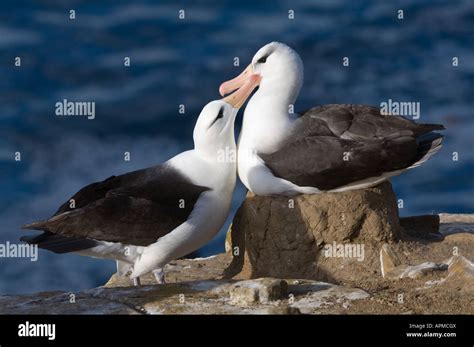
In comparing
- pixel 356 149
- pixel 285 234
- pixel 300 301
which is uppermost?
pixel 356 149

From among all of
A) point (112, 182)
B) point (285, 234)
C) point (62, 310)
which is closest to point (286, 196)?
point (285, 234)

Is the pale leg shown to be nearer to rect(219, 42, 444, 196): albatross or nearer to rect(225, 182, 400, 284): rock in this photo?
rect(225, 182, 400, 284): rock

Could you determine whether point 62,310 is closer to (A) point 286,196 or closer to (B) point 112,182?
(B) point 112,182

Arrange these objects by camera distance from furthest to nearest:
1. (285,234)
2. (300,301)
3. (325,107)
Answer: (325,107) < (285,234) < (300,301)

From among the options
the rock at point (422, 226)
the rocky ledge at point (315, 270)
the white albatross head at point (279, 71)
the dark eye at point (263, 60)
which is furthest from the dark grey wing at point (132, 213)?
the rock at point (422, 226)

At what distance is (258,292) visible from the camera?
11.2 m

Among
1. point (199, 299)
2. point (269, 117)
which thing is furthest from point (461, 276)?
point (269, 117)

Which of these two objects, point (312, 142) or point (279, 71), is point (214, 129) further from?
point (279, 71)

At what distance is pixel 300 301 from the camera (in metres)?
11.4

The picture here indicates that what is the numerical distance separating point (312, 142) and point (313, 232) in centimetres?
111

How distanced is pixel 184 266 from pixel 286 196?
2.06 meters

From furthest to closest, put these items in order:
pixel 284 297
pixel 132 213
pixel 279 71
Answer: pixel 279 71
pixel 132 213
pixel 284 297

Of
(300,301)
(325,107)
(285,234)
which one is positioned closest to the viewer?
(300,301)

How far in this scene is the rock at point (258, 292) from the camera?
11.2m
